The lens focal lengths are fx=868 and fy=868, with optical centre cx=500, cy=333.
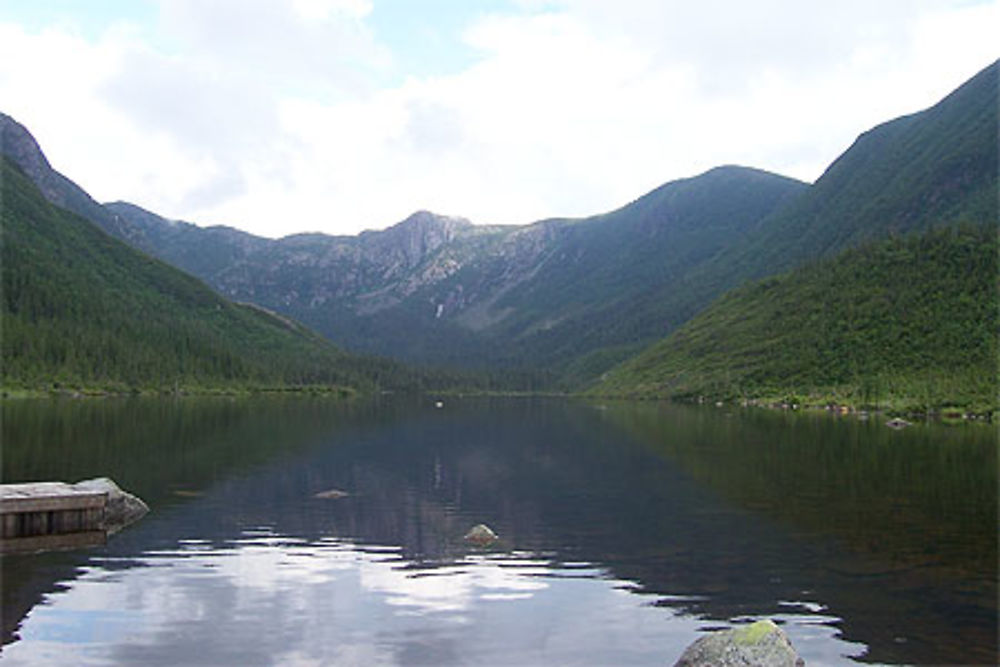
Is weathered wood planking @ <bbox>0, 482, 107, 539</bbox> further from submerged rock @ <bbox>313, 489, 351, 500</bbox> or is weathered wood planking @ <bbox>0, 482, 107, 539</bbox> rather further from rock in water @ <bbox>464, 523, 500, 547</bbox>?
rock in water @ <bbox>464, 523, 500, 547</bbox>

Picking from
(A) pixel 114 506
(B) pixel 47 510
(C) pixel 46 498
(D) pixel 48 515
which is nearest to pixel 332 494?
(A) pixel 114 506

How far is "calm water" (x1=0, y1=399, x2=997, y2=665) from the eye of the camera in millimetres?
25109

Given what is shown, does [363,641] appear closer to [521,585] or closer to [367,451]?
[521,585]

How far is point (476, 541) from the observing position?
4100 cm

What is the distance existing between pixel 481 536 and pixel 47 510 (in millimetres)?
19889

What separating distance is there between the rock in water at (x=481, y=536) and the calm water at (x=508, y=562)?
0.64 m

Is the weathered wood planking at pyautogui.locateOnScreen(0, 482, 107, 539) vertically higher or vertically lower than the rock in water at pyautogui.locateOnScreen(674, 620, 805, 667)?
higher

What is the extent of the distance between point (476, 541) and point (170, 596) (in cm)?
1530

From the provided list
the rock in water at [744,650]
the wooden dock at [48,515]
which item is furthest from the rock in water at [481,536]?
the rock in water at [744,650]

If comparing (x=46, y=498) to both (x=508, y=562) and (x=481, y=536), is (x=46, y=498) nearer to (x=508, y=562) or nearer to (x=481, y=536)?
(x=481, y=536)

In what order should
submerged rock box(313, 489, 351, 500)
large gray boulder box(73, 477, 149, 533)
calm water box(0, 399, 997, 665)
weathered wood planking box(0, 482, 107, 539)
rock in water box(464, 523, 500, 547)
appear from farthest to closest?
submerged rock box(313, 489, 351, 500)
large gray boulder box(73, 477, 149, 533)
rock in water box(464, 523, 500, 547)
weathered wood planking box(0, 482, 107, 539)
calm water box(0, 399, 997, 665)

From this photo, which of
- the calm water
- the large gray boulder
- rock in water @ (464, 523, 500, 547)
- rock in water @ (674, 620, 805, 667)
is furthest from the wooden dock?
rock in water @ (674, 620, 805, 667)

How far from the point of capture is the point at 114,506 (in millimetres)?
43281

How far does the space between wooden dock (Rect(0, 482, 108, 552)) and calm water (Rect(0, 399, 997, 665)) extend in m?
2.26
